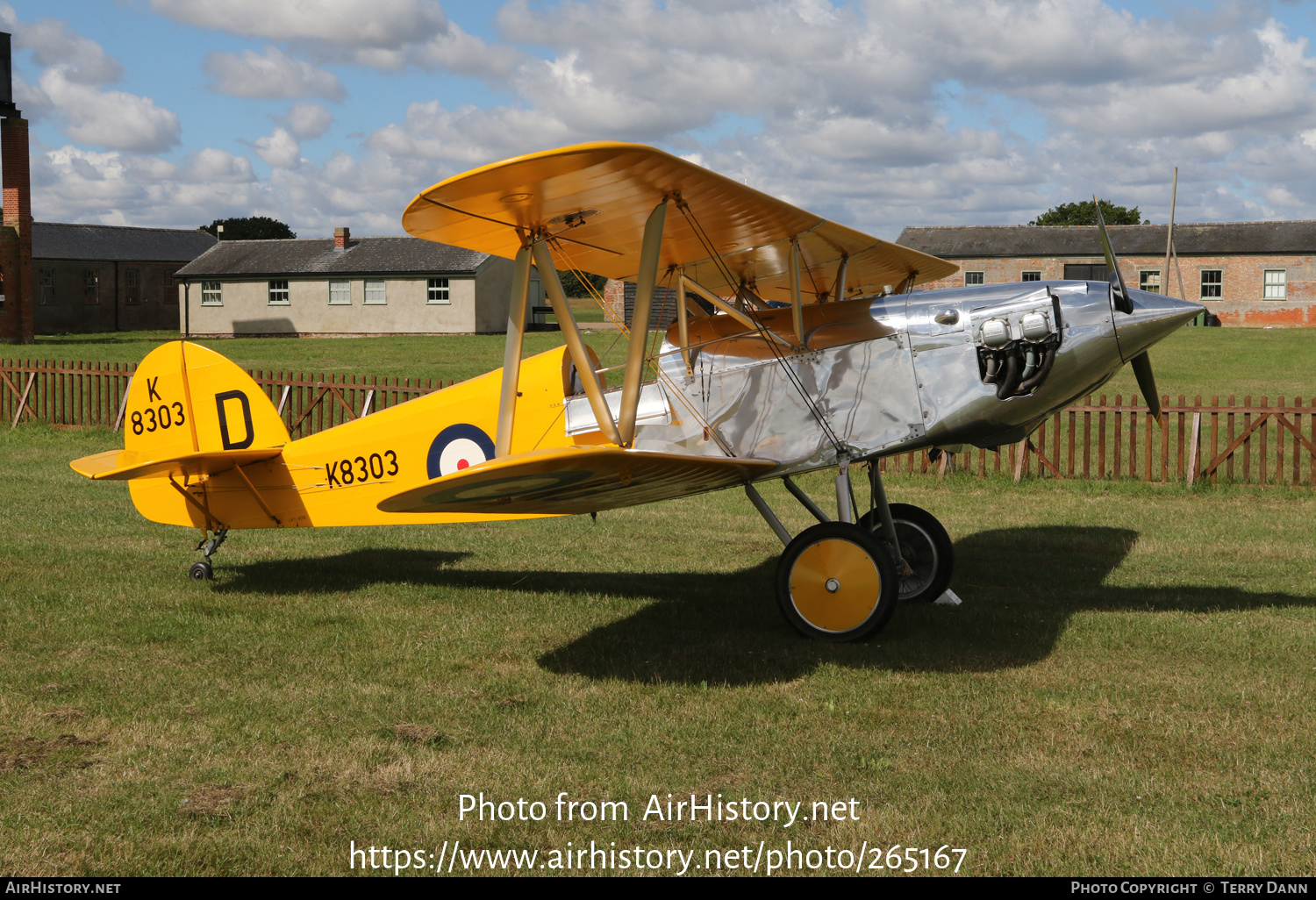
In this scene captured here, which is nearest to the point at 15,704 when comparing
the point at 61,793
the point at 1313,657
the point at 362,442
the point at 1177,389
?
the point at 61,793

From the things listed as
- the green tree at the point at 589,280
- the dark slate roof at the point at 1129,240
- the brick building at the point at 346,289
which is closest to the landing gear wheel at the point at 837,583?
the green tree at the point at 589,280

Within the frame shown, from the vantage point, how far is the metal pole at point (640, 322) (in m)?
6.02

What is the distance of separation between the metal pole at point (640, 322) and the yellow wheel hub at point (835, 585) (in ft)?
4.38

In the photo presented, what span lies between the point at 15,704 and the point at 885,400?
5.06 meters

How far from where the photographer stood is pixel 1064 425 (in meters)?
16.4

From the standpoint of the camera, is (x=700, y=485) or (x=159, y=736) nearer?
(x=159, y=736)

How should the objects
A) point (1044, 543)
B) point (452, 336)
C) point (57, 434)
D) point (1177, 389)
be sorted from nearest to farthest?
point (1044, 543) → point (57, 434) → point (1177, 389) → point (452, 336)

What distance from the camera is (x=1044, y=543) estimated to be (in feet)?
32.5

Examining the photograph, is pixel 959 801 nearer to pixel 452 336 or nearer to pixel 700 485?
pixel 700 485

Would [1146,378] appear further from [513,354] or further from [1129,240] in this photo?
[1129,240]

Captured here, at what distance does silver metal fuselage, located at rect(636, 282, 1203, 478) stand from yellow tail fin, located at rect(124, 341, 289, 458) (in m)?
3.29

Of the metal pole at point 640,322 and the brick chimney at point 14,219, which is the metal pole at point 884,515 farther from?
the brick chimney at point 14,219

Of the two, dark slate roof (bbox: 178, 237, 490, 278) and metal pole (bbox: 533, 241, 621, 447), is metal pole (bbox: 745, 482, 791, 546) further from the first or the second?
dark slate roof (bbox: 178, 237, 490, 278)

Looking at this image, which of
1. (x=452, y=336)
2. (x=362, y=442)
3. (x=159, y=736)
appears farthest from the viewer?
(x=452, y=336)
